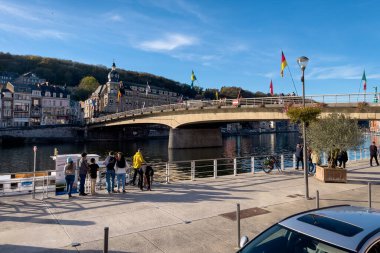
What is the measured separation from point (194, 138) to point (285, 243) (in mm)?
58835

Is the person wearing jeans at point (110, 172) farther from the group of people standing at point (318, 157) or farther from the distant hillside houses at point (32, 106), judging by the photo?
the distant hillside houses at point (32, 106)

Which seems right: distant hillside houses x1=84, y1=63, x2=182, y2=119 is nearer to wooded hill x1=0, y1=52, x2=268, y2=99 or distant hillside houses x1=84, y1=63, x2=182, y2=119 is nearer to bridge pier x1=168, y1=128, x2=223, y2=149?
wooded hill x1=0, y1=52, x2=268, y2=99

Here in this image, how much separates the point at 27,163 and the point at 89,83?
11144 centimetres

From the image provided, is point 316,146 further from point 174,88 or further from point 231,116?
point 174,88

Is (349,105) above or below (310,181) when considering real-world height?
above

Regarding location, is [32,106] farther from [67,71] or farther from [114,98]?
[67,71]

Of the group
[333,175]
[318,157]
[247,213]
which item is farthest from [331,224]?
[318,157]

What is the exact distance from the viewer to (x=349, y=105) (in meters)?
31.8

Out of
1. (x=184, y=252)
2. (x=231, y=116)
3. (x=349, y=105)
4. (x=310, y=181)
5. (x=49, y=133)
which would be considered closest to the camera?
(x=184, y=252)

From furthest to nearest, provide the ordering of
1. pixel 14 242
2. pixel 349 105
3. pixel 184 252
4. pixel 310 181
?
1. pixel 349 105
2. pixel 310 181
3. pixel 14 242
4. pixel 184 252

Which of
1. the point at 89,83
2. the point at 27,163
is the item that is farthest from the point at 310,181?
the point at 89,83

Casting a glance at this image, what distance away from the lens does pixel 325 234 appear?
321 centimetres

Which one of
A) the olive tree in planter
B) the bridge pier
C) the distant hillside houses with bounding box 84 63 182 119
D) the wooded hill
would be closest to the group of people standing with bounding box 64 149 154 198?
the olive tree in planter

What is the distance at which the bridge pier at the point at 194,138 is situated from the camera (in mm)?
60281
